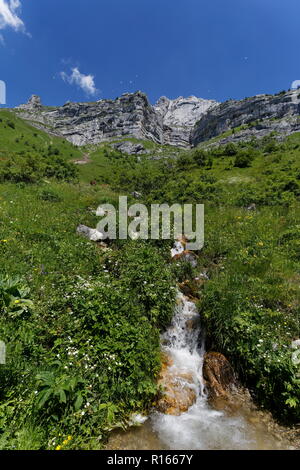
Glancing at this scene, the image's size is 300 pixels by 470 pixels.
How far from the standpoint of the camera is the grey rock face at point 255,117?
81.1 metres

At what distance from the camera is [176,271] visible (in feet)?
34.7

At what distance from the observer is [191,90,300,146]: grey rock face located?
81100 millimetres

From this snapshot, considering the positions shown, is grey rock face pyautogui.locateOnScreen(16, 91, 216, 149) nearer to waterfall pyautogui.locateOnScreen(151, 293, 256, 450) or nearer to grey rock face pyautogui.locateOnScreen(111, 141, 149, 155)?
grey rock face pyautogui.locateOnScreen(111, 141, 149, 155)

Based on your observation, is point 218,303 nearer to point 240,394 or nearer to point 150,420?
point 240,394

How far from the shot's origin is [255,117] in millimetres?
112438

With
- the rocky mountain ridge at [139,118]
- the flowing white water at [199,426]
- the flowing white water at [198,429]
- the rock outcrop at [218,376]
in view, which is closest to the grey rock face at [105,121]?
the rocky mountain ridge at [139,118]

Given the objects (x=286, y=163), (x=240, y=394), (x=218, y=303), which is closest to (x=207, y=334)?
(x=218, y=303)

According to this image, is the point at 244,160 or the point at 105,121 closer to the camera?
the point at 244,160

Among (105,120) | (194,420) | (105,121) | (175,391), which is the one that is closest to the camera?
(194,420)

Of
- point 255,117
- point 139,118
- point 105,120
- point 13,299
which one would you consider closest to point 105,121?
point 105,120

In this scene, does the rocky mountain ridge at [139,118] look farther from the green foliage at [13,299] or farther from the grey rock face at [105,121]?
the green foliage at [13,299]

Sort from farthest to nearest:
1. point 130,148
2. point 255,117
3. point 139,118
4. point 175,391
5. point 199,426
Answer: point 139,118 → point 255,117 → point 130,148 → point 175,391 → point 199,426

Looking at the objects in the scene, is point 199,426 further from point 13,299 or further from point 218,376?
point 13,299

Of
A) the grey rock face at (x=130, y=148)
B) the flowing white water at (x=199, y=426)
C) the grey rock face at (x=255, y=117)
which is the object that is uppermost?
the grey rock face at (x=255, y=117)
